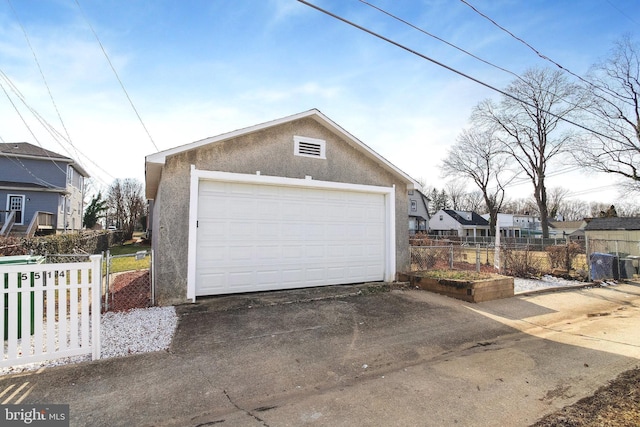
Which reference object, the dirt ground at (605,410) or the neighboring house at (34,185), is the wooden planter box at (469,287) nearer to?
the dirt ground at (605,410)

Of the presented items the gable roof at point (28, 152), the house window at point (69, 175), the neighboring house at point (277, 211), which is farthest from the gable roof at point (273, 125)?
the house window at point (69, 175)

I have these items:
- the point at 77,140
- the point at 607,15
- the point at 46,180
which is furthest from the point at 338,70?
the point at 46,180

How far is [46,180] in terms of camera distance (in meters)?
21.8

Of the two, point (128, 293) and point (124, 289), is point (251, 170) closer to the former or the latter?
point (128, 293)

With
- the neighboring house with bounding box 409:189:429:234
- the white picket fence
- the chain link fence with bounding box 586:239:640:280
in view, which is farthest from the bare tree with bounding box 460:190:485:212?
the white picket fence

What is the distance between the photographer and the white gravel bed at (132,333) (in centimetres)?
389

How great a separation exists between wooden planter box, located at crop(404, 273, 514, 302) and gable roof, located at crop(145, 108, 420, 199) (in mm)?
2676

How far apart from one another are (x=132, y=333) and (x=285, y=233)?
3493mm

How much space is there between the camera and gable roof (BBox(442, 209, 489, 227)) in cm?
4572

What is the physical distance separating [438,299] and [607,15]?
24.1 feet

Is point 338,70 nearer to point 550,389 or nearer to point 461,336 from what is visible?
point 461,336

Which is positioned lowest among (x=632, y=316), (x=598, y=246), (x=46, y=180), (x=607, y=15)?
(x=632, y=316)

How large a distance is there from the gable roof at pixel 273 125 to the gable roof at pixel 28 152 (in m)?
18.8

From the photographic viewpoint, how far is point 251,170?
690cm
